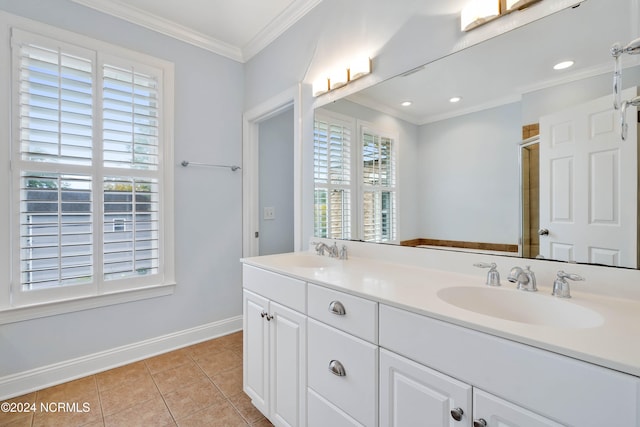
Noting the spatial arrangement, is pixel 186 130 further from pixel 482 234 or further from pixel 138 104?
pixel 482 234

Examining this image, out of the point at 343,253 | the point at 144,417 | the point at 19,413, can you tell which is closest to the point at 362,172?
the point at 343,253

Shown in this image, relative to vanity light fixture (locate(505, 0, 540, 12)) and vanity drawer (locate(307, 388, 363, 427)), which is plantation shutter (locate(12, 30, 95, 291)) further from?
vanity light fixture (locate(505, 0, 540, 12))

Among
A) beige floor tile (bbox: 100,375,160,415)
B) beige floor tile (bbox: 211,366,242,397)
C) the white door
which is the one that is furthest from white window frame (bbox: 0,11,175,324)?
the white door

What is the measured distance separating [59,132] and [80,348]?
150cm

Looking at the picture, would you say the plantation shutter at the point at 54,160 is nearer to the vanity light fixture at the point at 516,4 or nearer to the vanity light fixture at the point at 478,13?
the vanity light fixture at the point at 478,13

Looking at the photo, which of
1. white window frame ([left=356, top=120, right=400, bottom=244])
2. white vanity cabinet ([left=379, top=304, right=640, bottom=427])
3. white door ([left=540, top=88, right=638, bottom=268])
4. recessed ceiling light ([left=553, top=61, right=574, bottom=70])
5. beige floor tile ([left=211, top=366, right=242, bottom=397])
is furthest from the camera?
beige floor tile ([left=211, top=366, right=242, bottom=397])

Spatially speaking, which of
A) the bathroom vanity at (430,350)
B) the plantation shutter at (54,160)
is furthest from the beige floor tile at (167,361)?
the bathroom vanity at (430,350)

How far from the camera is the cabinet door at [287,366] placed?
133 centimetres

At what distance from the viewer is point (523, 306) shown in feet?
3.40

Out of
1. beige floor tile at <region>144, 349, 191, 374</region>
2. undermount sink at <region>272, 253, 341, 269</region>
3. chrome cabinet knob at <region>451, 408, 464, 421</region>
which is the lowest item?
beige floor tile at <region>144, 349, 191, 374</region>

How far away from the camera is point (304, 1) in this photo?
2098 millimetres

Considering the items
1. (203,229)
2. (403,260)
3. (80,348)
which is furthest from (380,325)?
(80,348)

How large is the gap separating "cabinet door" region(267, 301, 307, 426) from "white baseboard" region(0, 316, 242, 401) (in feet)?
4.54

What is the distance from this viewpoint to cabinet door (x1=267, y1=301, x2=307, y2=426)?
133 cm
